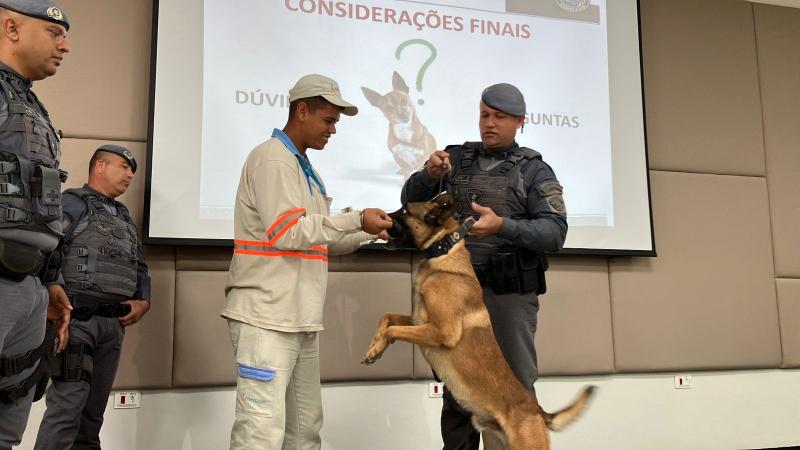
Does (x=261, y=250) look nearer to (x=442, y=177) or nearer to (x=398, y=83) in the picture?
(x=442, y=177)

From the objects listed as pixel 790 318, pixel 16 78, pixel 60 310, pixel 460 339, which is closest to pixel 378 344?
pixel 460 339

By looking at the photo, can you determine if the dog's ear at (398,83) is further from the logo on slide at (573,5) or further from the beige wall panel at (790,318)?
the beige wall panel at (790,318)

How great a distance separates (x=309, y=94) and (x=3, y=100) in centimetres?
82

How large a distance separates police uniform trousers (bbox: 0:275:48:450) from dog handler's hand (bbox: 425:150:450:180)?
4.05 ft

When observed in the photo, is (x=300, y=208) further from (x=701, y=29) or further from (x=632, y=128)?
(x=701, y=29)

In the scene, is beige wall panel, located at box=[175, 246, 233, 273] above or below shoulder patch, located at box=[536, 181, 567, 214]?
below

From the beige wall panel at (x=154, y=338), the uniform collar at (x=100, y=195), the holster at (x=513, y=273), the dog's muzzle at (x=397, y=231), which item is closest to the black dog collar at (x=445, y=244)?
the dog's muzzle at (x=397, y=231)

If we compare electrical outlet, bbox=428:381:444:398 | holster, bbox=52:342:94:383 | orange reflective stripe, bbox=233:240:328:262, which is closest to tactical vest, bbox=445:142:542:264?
orange reflective stripe, bbox=233:240:328:262

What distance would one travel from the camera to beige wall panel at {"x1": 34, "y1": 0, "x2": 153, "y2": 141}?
9.75 feet

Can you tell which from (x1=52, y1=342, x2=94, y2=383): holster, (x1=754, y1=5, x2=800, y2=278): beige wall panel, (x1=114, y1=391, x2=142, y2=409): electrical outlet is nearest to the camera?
(x1=52, y1=342, x2=94, y2=383): holster

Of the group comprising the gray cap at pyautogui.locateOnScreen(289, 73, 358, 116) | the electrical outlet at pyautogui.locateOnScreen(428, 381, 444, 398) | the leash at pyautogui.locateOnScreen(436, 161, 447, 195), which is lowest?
the electrical outlet at pyautogui.locateOnScreen(428, 381, 444, 398)

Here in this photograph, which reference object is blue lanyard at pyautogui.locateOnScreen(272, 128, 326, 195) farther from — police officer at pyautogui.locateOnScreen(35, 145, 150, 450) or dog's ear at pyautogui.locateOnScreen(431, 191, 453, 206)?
police officer at pyautogui.locateOnScreen(35, 145, 150, 450)

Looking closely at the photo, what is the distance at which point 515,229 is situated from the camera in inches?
80.4

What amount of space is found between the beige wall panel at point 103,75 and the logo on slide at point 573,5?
7.71ft
